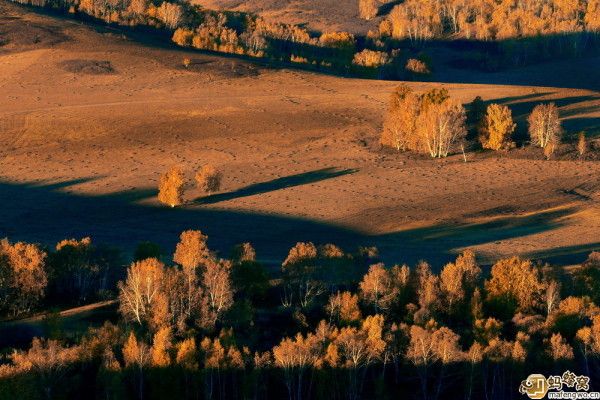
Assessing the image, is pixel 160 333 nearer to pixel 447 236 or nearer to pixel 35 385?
pixel 35 385

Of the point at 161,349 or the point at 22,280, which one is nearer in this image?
the point at 161,349

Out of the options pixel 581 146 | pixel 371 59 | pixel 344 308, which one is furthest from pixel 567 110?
pixel 344 308

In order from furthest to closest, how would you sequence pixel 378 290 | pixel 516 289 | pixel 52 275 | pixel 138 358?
pixel 52 275 < pixel 516 289 < pixel 378 290 < pixel 138 358

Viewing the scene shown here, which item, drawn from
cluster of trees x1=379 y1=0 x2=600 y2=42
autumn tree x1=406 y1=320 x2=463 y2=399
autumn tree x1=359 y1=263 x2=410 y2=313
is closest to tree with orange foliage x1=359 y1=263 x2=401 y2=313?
autumn tree x1=359 y1=263 x2=410 y2=313

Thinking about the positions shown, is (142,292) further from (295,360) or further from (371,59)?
(371,59)

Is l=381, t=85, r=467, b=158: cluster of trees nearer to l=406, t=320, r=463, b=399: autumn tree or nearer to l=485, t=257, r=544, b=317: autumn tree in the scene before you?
l=485, t=257, r=544, b=317: autumn tree

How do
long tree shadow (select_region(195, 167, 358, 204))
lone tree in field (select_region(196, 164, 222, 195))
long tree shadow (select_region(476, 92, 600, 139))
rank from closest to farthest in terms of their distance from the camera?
long tree shadow (select_region(195, 167, 358, 204)) < lone tree in field (select_region(196, 164, 222, 195)) < long tree shadow (select_region(476, 92, 600, 139))

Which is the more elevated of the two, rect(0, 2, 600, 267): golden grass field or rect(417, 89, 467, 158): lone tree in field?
rect(417, 89, 467, 158): lone tree in field
